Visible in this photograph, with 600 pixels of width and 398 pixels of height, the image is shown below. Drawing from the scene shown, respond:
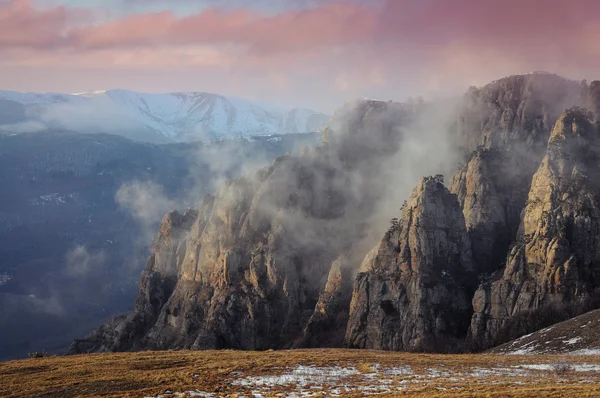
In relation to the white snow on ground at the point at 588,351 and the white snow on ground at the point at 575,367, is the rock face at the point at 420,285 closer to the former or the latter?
the white snow on ground at the point at 588,351

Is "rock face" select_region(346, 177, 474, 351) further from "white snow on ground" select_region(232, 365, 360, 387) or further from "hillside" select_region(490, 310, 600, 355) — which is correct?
"white snow on ground" select_region(232, 365, 360, 387)

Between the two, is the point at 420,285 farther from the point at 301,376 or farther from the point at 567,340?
the point at 301,376

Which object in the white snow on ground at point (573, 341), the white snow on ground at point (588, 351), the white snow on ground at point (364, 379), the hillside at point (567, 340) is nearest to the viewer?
the white snow on ground at point (364, 379)

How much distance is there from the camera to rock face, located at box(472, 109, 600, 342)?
15712cm

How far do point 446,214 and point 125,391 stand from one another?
148588 millimetres

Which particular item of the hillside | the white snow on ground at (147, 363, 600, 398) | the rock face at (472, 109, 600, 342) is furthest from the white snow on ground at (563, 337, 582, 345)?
the rock face at (472, 109, 600, 342)

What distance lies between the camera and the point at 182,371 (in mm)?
69625

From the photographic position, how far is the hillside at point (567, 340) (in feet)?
297

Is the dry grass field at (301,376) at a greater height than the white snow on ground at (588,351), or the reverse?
the dry grass field at (301,376)

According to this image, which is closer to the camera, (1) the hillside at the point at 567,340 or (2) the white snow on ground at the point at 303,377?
(2) the white snow on ground at the point at 303,377

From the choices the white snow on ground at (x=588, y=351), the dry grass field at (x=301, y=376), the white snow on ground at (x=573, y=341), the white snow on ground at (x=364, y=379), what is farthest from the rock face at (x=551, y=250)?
the white snow on ground at (x=364, y=379)

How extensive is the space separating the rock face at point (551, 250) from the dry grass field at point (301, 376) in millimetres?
82703

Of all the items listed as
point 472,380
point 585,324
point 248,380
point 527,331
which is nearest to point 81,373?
point 248,380

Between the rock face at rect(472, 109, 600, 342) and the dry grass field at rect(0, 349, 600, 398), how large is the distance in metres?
82.7
